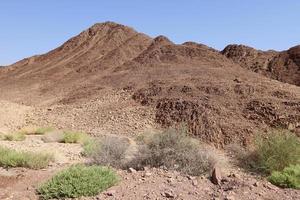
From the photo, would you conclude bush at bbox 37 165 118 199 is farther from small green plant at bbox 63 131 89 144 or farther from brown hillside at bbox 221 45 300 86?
brown hillside at bbox 221 45 300 86

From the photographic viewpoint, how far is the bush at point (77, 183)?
8453 millimetres

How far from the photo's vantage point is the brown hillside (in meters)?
36.1

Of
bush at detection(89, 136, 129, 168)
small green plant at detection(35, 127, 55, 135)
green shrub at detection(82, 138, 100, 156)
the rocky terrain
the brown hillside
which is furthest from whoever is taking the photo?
the brown hillside

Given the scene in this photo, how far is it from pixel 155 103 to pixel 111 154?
10.9 meters

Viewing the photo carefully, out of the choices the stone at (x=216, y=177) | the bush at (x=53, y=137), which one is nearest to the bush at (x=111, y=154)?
the stone at (x=216, y=177)

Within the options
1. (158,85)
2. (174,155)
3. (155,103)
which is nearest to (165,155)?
(174,155)

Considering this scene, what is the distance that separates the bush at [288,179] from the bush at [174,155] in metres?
1.38

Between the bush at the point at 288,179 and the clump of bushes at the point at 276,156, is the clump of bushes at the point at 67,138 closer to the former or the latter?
the clump of bushes at the point at 276,156

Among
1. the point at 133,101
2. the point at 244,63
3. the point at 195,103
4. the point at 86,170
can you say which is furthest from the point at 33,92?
the point at 86,170

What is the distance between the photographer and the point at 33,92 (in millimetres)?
31484

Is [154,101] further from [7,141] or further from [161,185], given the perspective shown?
[161,185]

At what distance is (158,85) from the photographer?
24.5 metres

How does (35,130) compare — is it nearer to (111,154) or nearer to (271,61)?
(111,154)

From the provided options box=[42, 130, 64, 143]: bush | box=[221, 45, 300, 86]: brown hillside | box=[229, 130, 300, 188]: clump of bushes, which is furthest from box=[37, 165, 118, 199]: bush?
box=[221, 45, 300, 86]: brown hillside
